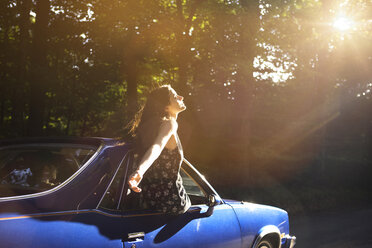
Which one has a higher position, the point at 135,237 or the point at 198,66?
the point at 198,66

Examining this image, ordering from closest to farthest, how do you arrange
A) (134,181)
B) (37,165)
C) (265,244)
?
(134,181) < (37,165) < (265,244)

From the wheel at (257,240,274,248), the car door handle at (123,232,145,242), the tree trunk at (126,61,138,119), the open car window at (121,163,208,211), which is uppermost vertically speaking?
the tree trunk at (126,61,138,119)

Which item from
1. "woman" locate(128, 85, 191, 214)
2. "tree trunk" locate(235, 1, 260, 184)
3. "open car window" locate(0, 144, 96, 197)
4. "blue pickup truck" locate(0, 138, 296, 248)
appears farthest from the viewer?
"tree trunk" locate(235, 1, 260, 184)

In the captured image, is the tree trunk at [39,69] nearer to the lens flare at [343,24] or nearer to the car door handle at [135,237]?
the car door handle at [135,237]

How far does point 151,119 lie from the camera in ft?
11.2

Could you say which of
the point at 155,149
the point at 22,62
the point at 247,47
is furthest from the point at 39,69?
the point at 155,149

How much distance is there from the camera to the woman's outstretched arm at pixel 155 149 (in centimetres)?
284

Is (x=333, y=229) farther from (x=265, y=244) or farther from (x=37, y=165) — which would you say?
(x=37, y=165)

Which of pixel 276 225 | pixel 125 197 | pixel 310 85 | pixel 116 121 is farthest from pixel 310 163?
pixel 125 197

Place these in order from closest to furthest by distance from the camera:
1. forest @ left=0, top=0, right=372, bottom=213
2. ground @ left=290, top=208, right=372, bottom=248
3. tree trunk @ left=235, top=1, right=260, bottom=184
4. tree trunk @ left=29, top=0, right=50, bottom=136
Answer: ground @ left=290, top=208, right=372, bottom=248
tree trunk @ left=29, top=0, right=50, bottom=136
tree trunk @ left=235, top=1, right=260, bottom=184
forest @ left=0, top=0, right=372, bottom=213

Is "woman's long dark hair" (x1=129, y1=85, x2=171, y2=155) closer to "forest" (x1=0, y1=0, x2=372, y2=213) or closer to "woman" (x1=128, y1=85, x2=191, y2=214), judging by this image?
"woman" (x1=128, y1=85, x2=191, y2=214)

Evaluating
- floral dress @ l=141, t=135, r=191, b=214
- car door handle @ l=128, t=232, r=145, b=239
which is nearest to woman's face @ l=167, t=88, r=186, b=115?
floral dress @ l=141, t=135, r=191, b=214

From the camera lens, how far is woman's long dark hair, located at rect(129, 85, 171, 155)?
3.29 metres

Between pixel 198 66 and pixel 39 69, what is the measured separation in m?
6.09
